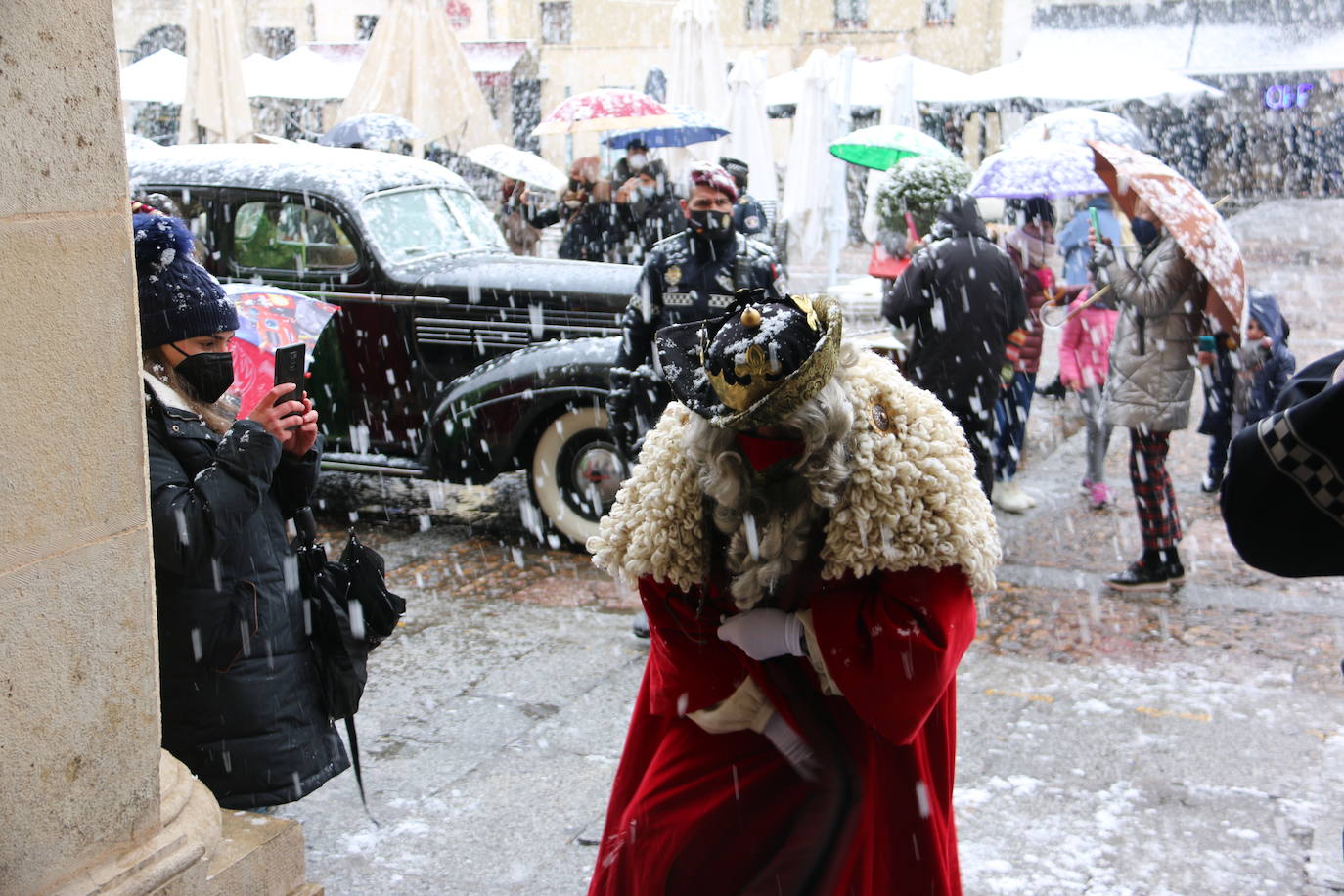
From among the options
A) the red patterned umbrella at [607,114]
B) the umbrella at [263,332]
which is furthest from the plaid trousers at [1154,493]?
the red patterned umbrella at [607,114]

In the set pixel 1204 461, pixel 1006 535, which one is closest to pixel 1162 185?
pixel 1006 535

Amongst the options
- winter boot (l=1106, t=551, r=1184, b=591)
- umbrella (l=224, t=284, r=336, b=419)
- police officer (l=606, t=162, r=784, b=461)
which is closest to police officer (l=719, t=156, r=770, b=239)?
police officer (l=606, t=162, r=784, b=461)

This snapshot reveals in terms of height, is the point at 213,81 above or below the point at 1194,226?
above

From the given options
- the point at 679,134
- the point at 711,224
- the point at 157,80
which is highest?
the point at 157,80

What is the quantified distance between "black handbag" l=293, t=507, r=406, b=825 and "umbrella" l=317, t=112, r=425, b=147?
1078 centimetres

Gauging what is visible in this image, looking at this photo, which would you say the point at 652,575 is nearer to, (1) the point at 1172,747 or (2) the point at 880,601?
(2) the point at 880,601

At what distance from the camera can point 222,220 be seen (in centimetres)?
782

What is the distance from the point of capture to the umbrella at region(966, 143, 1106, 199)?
8750 mm

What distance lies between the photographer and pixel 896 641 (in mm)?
2357

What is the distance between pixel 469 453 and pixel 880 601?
5.24m

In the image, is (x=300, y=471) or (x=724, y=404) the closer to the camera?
(x=724, y=404)

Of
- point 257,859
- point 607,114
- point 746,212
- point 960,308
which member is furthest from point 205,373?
point 607,114

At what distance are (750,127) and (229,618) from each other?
44.0 ft

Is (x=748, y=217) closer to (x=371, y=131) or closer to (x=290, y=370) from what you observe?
(x=371, y=131)
